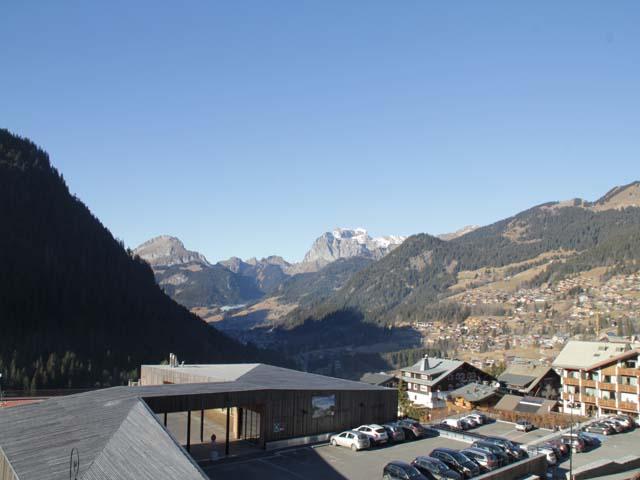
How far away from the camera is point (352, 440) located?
3625cm

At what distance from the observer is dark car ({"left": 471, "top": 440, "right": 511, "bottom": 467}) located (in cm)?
3397

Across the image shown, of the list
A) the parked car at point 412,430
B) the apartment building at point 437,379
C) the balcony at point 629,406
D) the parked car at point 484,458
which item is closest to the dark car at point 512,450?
the parked car at point 484,458

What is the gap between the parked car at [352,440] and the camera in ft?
118

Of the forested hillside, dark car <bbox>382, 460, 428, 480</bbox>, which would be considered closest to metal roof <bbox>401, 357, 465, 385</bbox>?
the forested hillside

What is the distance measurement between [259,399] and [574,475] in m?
19.7

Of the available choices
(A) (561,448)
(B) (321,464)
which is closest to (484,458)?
(B) (321,464)

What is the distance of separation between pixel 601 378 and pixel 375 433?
5037 cm

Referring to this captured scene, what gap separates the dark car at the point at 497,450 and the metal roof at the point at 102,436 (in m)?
12.1

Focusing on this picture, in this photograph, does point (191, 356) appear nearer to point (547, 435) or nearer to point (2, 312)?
point (2, 312)

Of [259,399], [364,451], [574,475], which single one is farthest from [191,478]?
[574,475]

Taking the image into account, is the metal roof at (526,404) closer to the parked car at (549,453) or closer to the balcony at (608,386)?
the balcony at (608,386)

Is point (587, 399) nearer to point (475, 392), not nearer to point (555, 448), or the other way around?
A: point (475, 392)

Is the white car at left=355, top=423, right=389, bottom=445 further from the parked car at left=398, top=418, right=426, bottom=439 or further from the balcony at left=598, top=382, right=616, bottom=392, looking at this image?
the balcony at left=598, top=382, right=616, bottom=392

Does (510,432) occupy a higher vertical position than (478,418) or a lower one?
lower
